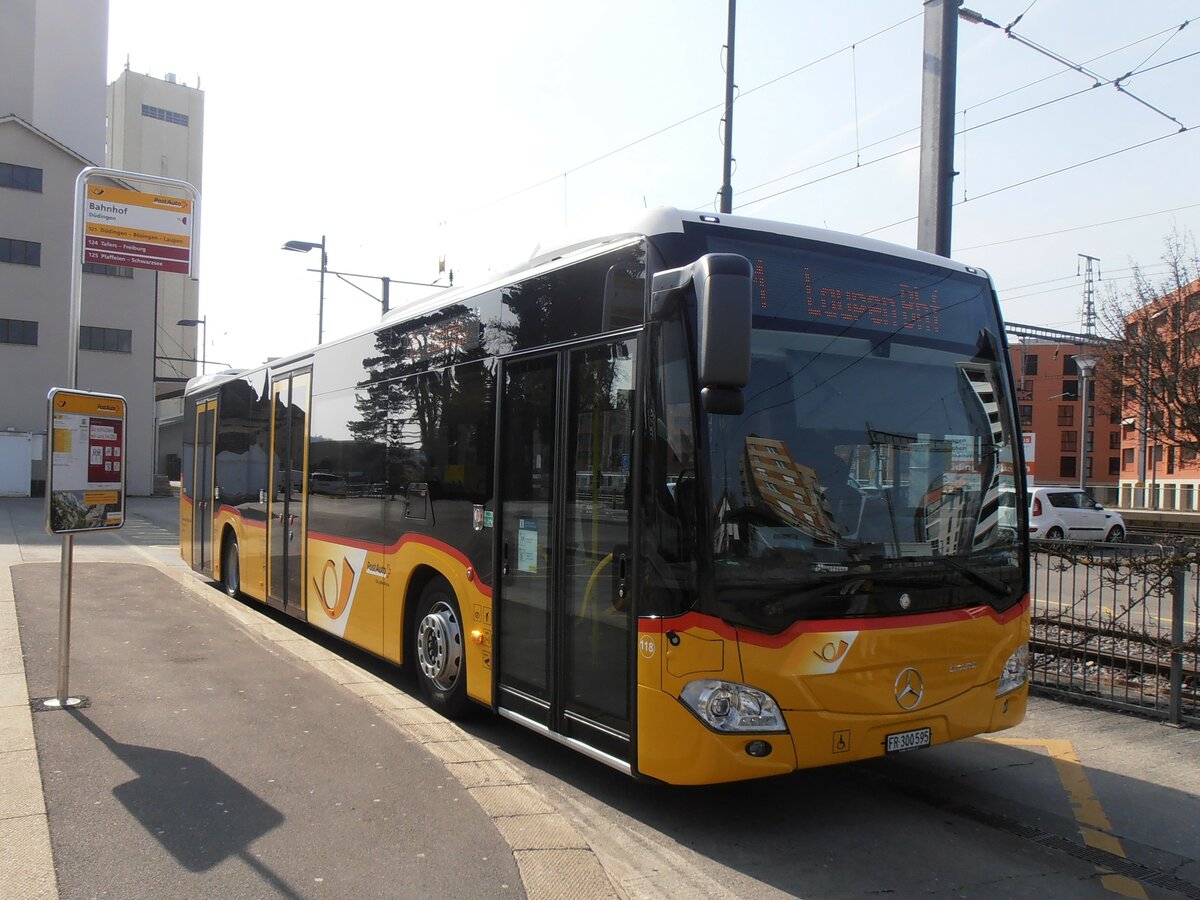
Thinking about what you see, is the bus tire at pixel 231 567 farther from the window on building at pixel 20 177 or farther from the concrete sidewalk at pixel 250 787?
the window on building at pixel 20 177

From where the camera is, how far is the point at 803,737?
4523 mm

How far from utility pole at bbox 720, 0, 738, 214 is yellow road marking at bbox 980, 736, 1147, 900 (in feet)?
33.1

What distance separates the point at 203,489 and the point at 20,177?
35168 mm

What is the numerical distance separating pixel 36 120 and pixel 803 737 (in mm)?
54781

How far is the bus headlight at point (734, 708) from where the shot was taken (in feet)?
14.6

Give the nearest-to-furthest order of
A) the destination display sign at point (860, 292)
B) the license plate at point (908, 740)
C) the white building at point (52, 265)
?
the license plate at point (908, 740) → the destination display sign at point (860, 292) → the white building at point (52, 265)

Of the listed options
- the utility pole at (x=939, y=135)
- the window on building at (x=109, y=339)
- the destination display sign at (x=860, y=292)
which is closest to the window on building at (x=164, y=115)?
the window on building at (x=109, y=339)

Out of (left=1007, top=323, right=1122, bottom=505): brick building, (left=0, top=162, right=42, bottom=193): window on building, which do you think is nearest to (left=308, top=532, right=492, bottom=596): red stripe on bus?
(left=0, top=162, right=42, bottom=193): window on building

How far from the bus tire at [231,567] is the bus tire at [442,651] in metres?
5.88

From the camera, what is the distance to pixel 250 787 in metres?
5.08

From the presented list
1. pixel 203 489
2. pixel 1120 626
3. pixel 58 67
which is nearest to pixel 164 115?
pixel 58 67

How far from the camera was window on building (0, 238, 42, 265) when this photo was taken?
40.3 meters

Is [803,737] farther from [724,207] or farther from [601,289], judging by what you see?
[724,207]

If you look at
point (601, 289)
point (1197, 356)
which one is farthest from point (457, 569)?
point (1197, 356)
